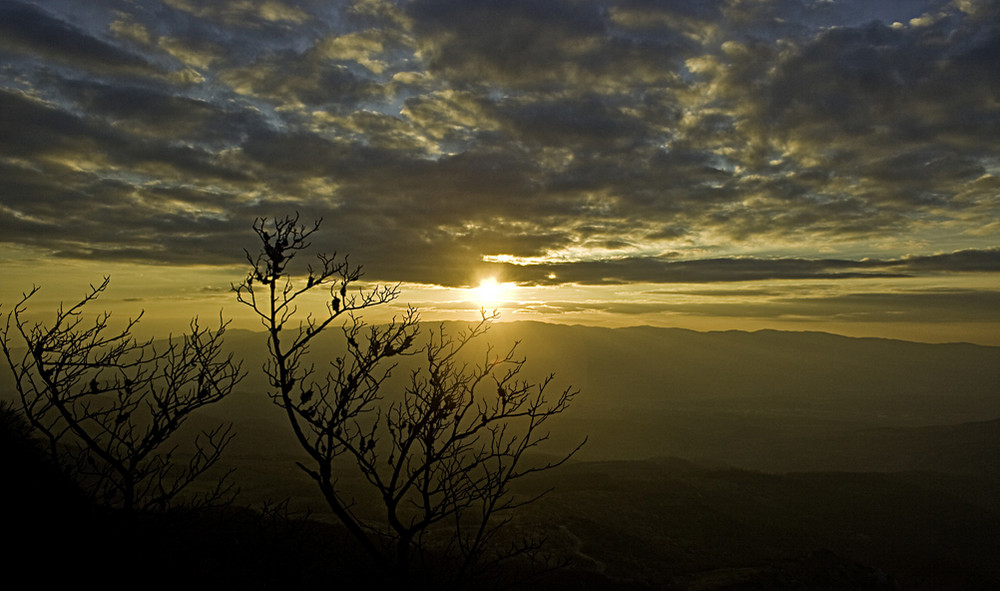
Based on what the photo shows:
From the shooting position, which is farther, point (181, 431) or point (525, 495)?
point (181, 431)

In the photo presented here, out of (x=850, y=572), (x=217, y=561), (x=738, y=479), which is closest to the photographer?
(x=217, y=561)

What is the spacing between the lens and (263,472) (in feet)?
228

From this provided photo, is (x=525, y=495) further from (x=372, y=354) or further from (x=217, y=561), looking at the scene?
(x=372, y=354)

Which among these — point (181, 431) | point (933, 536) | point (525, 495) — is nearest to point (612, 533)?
point (525, 495)

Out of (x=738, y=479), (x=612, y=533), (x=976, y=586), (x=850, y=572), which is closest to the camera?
(x=850, y=572)

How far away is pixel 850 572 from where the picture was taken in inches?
1807

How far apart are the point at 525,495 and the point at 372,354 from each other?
6939cm

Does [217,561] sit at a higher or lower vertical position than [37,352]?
lower

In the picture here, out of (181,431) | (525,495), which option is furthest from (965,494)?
(181,431)

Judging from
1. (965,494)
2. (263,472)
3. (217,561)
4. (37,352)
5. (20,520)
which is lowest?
(965,494)

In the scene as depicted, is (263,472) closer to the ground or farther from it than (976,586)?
farther from it

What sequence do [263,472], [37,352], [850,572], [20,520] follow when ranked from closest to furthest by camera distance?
1. [37,352]
2. [20,520]
3. [850,572]
4. [263,472]

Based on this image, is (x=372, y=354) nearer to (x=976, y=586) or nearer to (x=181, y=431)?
(x=976, y=586)

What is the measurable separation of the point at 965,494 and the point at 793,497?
42551 millimetres
